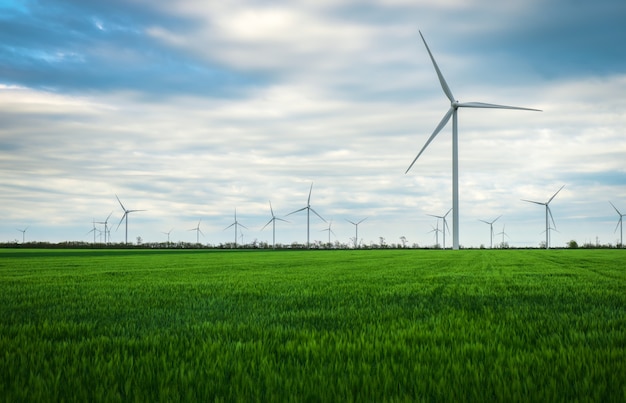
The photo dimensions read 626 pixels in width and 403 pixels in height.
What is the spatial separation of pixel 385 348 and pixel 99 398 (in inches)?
130

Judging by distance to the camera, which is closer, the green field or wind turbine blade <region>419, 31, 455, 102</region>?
the green field

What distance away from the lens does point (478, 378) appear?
5082 mm

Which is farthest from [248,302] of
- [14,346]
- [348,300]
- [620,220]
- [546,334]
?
[620,220]

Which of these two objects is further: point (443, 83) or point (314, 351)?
point (443, 83)

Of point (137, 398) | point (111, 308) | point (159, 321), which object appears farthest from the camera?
point (111, 308)

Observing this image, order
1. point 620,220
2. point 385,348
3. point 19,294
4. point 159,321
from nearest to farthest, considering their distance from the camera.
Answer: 1. point 385,348
2. point 159,321
3. point 19,294
4. point 620,220

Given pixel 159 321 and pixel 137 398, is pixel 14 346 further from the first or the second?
pixel 137 398

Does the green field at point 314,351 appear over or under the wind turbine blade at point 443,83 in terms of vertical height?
under

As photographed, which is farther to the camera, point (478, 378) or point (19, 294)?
point (19, 294)

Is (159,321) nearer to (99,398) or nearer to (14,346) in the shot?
(14,346)

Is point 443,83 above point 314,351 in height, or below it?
above

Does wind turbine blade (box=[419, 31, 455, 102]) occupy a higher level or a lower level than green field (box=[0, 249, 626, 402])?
higher

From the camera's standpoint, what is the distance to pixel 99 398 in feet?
15.1

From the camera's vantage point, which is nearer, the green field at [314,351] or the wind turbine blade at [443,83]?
the green field at [314,351]
